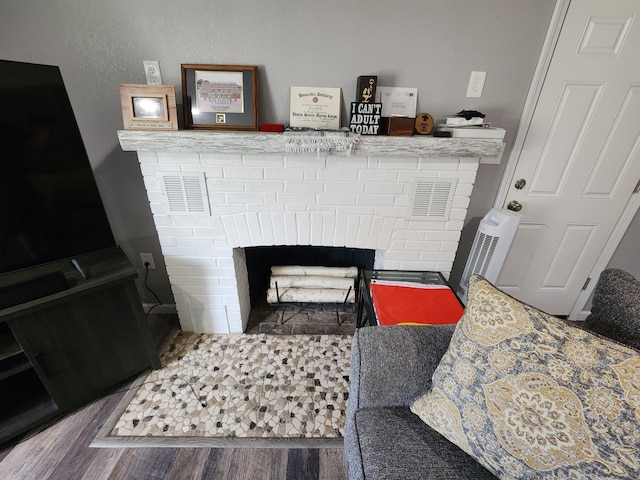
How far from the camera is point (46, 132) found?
1.05 metres

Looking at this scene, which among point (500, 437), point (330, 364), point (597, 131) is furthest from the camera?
point (330, 364)

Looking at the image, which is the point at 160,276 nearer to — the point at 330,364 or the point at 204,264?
the point at 204,264

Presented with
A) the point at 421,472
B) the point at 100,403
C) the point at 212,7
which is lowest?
the point at 100,403

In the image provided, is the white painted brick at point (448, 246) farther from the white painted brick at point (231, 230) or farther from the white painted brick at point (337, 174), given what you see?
the white painted brick at point (231, 230)

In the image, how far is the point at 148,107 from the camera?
1.25m

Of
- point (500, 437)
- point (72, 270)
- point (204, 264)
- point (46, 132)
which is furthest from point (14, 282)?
point (500, 437)

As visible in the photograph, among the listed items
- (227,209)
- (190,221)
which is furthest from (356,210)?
(190,221)

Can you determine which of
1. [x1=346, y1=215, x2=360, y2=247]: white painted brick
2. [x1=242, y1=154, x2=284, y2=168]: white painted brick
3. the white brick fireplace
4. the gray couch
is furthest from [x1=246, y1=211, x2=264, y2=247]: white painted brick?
the gray couch

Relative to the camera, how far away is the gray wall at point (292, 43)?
121cm

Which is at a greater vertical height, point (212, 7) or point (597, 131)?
point (212, 7)

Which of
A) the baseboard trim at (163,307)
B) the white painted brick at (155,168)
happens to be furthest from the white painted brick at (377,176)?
the baseboard trim at (163,307)

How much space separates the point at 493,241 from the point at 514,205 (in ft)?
1.07

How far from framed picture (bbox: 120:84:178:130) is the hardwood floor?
1.42m

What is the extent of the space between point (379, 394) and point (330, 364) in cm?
73
